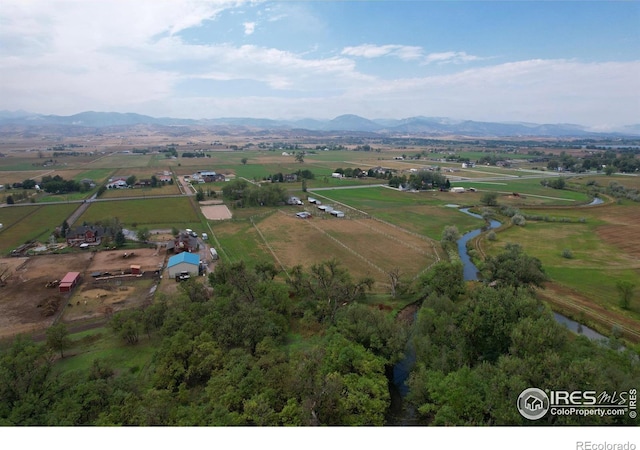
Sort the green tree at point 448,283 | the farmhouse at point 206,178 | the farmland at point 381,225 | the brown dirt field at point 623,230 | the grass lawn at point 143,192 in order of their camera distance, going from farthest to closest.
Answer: the farmhouse at point 206,178
the grass lawn at point 143,192
the brown dirt field at point 623,230
the farmland at point 381,225
the green tree at point 448,283

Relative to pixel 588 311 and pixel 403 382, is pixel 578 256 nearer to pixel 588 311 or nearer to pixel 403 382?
pixel 588 311

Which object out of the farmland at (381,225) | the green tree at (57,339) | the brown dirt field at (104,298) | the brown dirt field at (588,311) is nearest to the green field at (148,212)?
the farmland at (381,225)

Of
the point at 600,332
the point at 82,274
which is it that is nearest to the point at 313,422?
the point at 600,332

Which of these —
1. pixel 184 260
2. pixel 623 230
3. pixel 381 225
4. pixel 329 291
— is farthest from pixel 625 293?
pixel 184 260

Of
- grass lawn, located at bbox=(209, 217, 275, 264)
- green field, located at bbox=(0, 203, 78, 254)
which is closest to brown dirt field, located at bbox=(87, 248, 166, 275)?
grass lawn, located at bbox=(209, 217, 275, 264)

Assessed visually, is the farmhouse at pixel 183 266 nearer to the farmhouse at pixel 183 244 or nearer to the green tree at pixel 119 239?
the farmhouse at pixel 183 244
